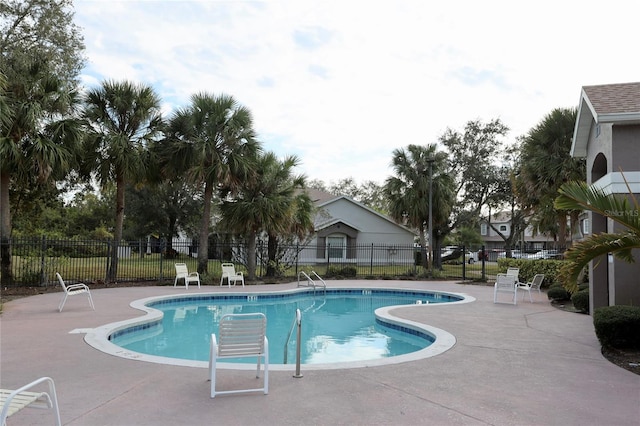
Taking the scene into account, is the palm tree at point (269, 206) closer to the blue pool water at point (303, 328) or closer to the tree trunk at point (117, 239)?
the blue pool water at point (303, 328)

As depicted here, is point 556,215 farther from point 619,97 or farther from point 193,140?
point 193,140

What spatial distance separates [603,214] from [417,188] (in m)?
21.4

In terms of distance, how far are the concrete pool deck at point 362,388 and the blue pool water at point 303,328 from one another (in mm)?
1367

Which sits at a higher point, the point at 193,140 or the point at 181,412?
the point at 193,140

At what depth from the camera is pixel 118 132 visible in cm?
1733

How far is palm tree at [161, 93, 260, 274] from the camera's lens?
1803cm

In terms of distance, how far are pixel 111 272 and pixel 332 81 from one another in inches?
425

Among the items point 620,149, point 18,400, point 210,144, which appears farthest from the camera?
point 210,144

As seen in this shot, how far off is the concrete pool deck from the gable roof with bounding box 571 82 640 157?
13.7 ft

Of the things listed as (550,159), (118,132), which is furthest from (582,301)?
(118,132)

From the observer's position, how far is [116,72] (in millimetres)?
17328

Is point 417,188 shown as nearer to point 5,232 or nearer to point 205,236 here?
point 205,236

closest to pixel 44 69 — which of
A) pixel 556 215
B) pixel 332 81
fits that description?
pixel 332 81

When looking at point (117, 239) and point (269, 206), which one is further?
point (269, 206)
